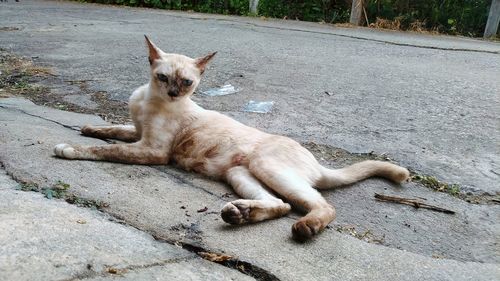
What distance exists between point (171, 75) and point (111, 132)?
0.58 metres

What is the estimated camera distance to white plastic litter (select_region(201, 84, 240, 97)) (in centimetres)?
478

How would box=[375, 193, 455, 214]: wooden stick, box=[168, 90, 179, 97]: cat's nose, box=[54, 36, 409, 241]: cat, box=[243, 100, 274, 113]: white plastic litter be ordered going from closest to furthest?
1. box=[54, 36, 409, 241]: cat
2. box=[375, 193, 455, 214]: wooden stick
3. box=[168, 90, 179, 97]: cat's nose
4. box=[243, 100, 274, 113]: white plastic litter

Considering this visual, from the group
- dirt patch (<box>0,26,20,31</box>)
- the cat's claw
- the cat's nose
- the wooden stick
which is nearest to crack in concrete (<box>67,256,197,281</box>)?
the cat's claw

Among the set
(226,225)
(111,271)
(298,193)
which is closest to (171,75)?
(298,193)

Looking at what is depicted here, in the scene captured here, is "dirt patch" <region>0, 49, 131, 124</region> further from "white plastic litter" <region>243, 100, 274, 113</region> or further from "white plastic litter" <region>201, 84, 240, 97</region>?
"white plastic litter" <region>243, 100, 274, 113</region>

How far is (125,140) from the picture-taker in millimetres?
3484

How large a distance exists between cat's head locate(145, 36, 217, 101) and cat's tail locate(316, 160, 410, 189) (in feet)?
3.43

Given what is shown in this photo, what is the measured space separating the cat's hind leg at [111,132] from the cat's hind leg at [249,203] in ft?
2.82

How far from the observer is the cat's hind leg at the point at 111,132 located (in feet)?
11.4

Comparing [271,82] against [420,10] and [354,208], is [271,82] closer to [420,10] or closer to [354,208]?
[354,208]

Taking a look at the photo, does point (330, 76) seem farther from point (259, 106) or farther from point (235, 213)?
point (235, 213)

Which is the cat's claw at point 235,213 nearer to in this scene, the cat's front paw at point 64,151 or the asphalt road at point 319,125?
the asphalt road at point 319,125

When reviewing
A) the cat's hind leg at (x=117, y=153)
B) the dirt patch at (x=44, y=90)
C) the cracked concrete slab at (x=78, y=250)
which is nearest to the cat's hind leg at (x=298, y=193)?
the cracked concrete slab at (x=78, y=250)

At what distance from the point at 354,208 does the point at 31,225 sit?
5.14 feet
